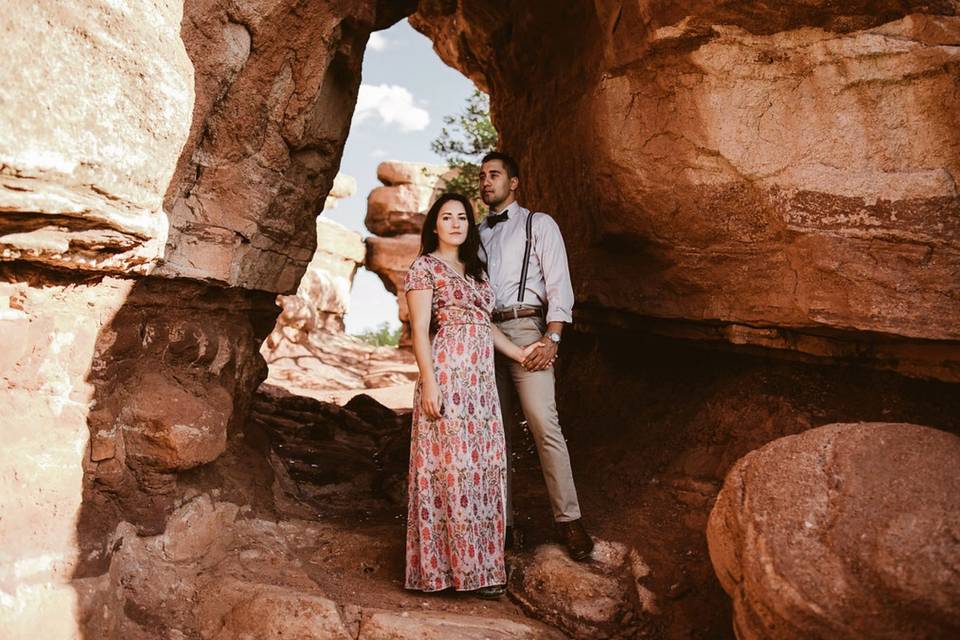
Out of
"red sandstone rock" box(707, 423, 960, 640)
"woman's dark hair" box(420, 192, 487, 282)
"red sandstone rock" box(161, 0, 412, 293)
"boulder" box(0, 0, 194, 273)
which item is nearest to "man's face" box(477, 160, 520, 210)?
"woman's dark hair" box(420, 192, 487, 282)

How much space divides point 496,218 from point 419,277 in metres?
0.73

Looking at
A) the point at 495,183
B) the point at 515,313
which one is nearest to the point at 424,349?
the point at 515,313

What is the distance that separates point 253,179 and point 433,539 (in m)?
2.27

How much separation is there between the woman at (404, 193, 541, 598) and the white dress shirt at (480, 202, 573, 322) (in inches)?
10.1

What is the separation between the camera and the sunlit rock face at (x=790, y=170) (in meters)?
3.72

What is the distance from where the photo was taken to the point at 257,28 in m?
4.04

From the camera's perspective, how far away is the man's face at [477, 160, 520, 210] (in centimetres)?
420

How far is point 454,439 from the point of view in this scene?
357 cm

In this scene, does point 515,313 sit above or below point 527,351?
above

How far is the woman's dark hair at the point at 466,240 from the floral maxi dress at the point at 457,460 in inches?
5.0

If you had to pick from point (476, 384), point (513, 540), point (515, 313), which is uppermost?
point (515, 313)

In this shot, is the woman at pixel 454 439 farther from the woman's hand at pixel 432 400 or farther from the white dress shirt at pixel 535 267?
the white dress shirt at pixel 535 267

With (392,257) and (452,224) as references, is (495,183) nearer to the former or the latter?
(452,224)

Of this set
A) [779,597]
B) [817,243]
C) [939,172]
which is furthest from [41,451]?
[939,172]
